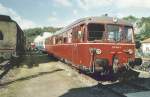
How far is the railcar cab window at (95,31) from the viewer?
47.6 feet

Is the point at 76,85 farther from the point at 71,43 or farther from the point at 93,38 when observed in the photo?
the point at 71,43

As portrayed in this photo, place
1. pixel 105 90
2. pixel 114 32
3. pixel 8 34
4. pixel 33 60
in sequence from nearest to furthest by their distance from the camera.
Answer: pixel 105 90, pixel 114 32, pixel 8 34, pixel 33 60

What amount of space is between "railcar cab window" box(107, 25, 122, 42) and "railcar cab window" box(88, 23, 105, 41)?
375mm

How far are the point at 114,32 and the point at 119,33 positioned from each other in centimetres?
27

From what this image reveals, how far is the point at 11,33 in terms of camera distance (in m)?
27.4

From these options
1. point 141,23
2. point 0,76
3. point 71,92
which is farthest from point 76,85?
point 141,23

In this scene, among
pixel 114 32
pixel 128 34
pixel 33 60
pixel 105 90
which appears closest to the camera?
pixel 105 90

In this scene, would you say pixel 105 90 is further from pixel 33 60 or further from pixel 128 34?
pixel 33 60

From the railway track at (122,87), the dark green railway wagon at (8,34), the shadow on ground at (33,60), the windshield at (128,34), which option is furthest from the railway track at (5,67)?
the windshield at (128,34)

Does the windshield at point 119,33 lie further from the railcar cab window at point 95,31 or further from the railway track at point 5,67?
the railway track at point 5,67

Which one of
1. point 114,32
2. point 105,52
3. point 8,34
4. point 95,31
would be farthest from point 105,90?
point 8,34

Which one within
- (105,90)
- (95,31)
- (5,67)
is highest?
(95,31)

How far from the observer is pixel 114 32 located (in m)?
15.0

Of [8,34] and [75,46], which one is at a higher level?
[8,34]
